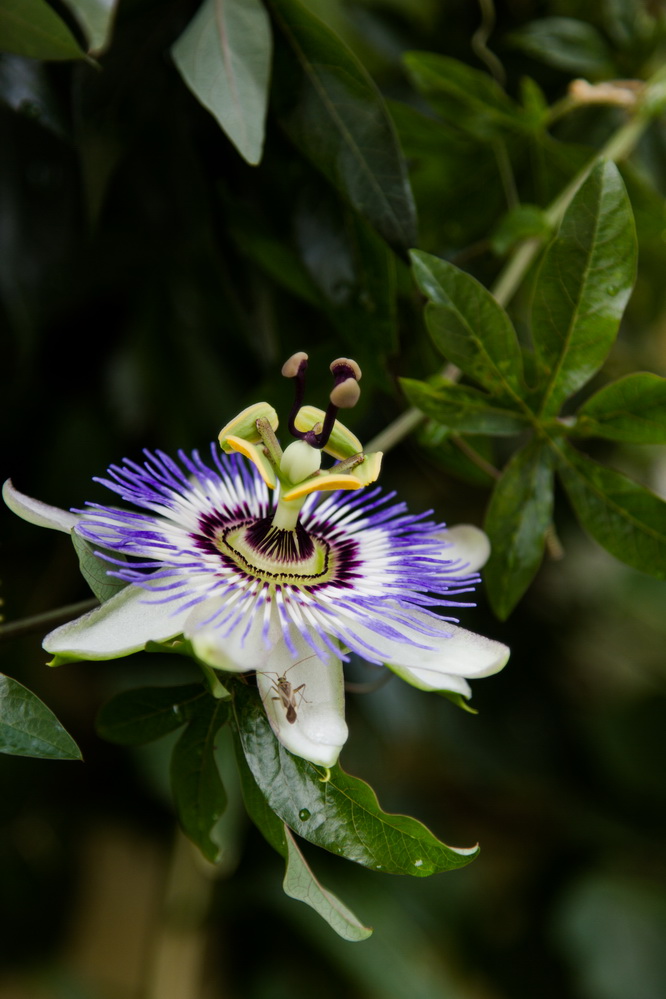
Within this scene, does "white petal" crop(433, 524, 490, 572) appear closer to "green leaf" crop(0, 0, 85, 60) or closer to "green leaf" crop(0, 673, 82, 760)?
"green leaf" crop(0, 673, 82, 760)

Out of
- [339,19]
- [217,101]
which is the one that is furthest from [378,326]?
[339,19]

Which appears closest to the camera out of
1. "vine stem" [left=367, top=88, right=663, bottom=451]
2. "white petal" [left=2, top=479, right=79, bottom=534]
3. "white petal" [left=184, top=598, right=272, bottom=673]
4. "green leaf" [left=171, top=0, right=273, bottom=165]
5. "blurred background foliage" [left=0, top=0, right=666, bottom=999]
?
"white petal" [left=184, top=598, right=272, bottom=673]

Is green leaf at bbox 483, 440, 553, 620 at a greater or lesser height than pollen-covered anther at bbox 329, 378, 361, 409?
lesser

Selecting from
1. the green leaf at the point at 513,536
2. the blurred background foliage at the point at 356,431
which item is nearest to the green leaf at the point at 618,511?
the green leaf at the point at 513,536

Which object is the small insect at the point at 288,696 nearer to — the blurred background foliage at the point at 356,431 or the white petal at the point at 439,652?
the white petal at the point at 439,652

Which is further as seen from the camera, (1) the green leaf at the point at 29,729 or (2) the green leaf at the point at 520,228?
(2) the green leaf at the point at 520,228

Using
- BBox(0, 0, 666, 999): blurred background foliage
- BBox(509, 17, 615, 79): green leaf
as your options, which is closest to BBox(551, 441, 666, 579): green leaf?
BBox(0, 0, 666, 999): blurred background foliage

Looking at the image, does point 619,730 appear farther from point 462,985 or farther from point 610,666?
point 462,985
